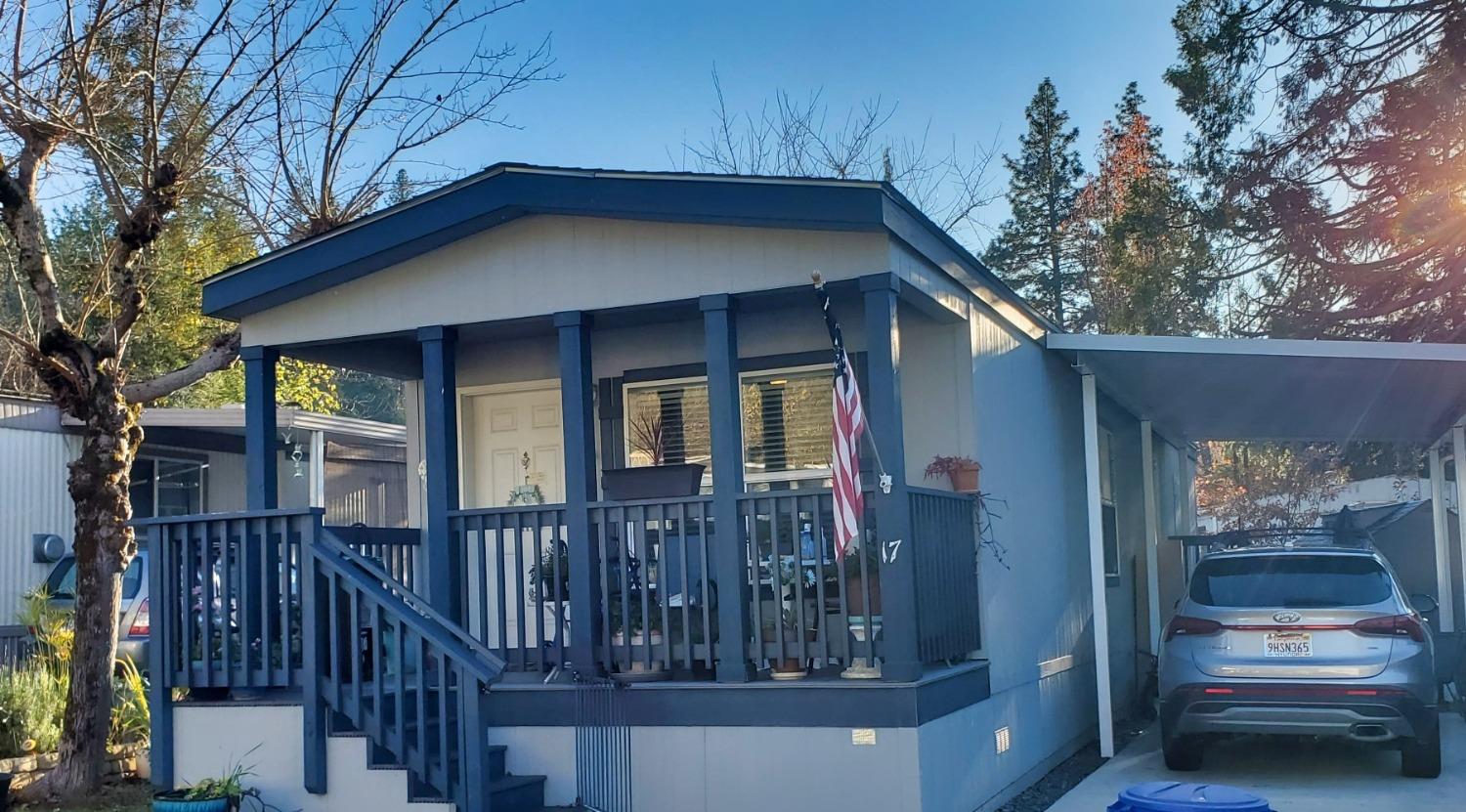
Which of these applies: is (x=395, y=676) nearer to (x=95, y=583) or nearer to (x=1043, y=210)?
(x=95, y=583)

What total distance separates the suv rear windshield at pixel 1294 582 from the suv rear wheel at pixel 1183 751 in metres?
0.95

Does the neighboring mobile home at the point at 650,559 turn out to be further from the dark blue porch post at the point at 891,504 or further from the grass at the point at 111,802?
the grass at the point at 111,802

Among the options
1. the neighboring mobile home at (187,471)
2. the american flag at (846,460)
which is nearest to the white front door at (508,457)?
the neighboring mobile home at (187,471)

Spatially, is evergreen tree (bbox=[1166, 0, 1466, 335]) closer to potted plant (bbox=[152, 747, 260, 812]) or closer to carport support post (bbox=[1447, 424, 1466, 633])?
carport support post (bbox=[1447, 424, 1466, 633])

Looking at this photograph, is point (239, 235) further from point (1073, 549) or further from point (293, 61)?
point (1073, 549)

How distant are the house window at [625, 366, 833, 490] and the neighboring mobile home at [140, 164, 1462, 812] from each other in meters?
0.03

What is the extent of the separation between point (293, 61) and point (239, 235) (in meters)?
2.39

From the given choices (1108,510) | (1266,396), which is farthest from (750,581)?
(1266,396)

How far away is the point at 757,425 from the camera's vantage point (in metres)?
9.22

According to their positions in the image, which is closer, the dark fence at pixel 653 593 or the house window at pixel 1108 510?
the dark fence at pixel 653 593

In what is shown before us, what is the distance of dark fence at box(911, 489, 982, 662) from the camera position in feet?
23.3

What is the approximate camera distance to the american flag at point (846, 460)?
670 cm

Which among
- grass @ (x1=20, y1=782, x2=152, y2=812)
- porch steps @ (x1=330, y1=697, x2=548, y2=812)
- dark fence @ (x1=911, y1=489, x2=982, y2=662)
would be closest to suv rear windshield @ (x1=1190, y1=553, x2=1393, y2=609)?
dark fence @ (x1=911, y1=489, x2=982, y2=662)

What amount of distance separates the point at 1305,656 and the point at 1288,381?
9.67 feet
